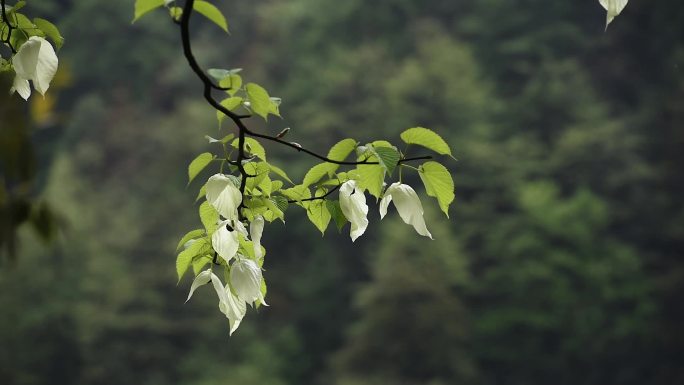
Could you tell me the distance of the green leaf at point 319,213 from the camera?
1030 millimetres

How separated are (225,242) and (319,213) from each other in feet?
0.49

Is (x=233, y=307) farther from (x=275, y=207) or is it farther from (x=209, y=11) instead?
(x=209, y=11)

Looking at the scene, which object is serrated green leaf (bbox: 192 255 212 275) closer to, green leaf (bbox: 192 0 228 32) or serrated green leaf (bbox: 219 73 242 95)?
serrated green leaf (bbox: 219 73 242 95)

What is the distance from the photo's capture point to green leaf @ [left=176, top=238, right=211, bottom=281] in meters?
0.99

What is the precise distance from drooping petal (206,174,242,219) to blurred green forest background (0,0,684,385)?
1336 centimetres

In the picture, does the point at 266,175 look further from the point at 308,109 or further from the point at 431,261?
the point at 308,109

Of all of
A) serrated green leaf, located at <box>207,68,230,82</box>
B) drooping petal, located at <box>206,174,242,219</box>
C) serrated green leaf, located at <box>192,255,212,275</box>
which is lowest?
serrated green leaf, located at <box>192,255,212,275</box>

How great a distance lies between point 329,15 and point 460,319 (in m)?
7.95

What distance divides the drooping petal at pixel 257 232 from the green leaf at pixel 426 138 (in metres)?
0.15

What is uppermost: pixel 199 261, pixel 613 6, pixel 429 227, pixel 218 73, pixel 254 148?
pixel 613 6

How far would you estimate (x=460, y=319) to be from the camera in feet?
50.3

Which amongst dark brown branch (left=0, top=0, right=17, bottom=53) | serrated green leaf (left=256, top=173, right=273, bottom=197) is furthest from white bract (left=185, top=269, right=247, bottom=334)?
dark brown branch (left=0, top=0, right=17, bottom=53)

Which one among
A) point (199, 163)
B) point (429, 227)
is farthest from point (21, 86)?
point (429, 227)

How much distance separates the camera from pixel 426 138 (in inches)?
36.9
